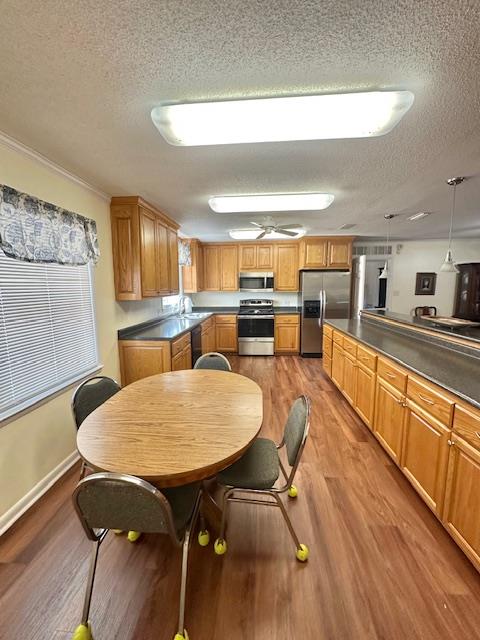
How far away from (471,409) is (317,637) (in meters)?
1.21

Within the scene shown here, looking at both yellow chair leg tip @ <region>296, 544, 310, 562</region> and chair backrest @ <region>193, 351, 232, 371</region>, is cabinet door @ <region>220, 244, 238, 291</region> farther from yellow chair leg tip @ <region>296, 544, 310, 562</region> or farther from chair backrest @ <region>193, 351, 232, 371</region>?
Result: yellow chair leg tip @ <region>296, 544, 310, 562</region>

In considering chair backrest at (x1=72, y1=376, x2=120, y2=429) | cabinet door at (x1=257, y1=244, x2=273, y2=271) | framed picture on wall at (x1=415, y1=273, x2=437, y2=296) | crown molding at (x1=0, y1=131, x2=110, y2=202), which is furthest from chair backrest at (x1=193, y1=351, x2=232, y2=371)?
framed picture on wall at (x1=415, y1=273, x2=437, y2=296)

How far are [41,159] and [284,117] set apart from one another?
1.74m

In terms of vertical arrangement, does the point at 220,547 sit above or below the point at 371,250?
below

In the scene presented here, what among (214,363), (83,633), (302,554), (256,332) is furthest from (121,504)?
(256,332)

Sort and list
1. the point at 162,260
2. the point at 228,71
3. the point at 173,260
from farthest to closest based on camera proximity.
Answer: the point at 173,260
the point at 162,260
the point at 228,71

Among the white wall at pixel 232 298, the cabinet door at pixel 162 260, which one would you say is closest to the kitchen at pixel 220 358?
the cabinet door at pixel 162 260

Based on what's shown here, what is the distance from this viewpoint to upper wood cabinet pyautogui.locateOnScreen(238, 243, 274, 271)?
540 cm

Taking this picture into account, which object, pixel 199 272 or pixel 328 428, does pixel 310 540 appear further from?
pixel 199 272

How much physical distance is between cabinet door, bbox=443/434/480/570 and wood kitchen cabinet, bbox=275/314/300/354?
397 centimetres

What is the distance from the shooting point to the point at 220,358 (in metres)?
2.51

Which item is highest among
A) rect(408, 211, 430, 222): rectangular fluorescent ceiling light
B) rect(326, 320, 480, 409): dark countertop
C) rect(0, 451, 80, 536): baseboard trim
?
rect(408, 211, 430, 222): rectangular fluorescent ceiling light

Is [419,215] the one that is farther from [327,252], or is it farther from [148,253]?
[148,253]

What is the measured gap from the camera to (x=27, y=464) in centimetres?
179
